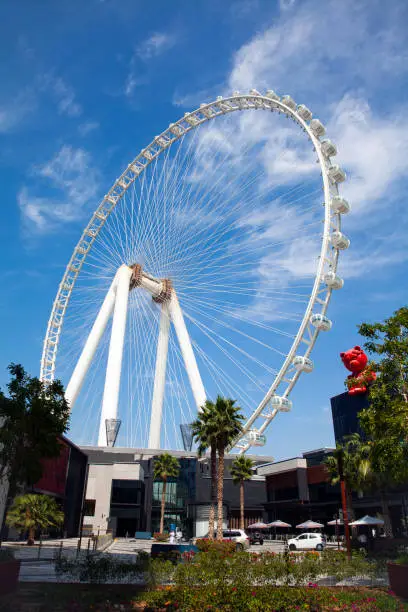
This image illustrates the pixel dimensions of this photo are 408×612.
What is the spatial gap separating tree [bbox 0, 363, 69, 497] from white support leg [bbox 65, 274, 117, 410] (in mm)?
30919

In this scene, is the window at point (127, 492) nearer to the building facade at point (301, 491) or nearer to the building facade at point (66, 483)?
the building facade at point (66, 483)

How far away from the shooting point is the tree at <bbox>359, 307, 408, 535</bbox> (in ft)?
56.2

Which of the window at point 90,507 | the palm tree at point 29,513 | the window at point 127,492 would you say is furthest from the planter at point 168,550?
the window at point 127,492

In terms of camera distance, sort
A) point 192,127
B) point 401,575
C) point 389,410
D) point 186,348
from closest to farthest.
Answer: point 401,575
point 389,410
point 186,348
point 192,127

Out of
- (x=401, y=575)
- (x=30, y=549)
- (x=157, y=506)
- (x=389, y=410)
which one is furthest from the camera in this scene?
(x=157, y=506)

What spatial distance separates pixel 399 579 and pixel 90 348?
40.6 metres

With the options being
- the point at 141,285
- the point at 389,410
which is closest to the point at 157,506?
the point at 141,285

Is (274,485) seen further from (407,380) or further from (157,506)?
(407,380)

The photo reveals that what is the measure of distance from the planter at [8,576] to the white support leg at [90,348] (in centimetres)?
3545

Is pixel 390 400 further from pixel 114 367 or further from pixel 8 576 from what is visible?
pixel 114 367

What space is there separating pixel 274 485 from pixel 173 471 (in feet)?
63.1

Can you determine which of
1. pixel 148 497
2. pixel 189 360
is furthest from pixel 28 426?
pixel 148 497

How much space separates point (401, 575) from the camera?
1544cm

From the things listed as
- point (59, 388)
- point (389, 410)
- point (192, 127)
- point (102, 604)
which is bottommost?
point (102, 604)
